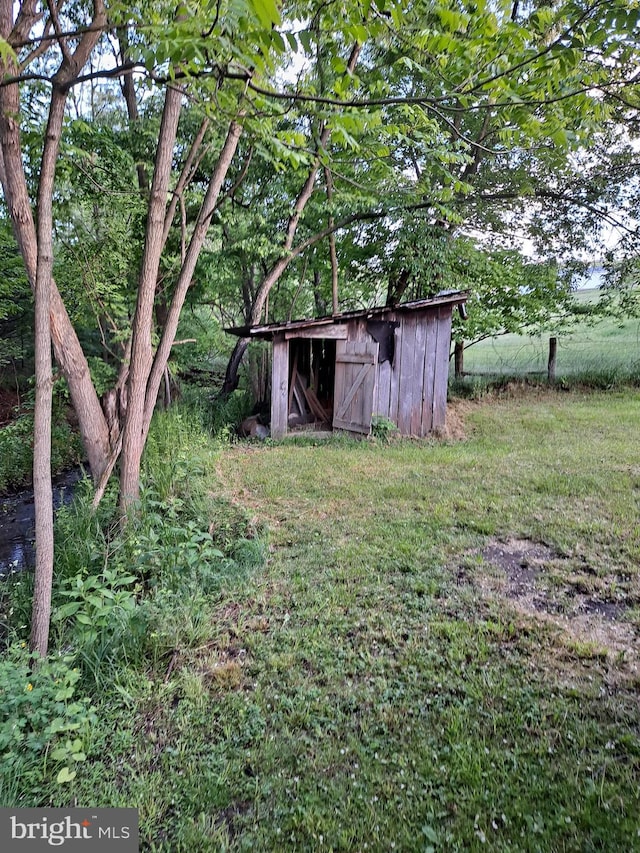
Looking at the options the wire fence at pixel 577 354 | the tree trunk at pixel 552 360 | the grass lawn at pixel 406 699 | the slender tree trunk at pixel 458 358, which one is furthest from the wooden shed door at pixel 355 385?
the tree trunk at pixel 552 360

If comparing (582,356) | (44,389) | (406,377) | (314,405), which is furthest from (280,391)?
(582,356)

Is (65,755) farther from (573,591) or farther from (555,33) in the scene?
(555,33)

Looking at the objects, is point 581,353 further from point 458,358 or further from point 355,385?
point 355,385

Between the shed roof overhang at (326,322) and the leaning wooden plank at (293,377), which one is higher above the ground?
the shed roof overhang at (326,322)

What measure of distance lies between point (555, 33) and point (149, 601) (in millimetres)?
5006

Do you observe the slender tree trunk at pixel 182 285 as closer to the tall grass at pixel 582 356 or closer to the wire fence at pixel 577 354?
the tall grass at pixel 582 356

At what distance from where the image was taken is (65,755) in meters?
2.06

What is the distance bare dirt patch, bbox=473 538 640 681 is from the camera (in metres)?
2.51

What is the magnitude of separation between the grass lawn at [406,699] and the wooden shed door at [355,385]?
4129 millimetres

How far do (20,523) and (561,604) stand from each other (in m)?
6.33

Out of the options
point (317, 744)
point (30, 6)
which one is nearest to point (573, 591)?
point (317, 744)

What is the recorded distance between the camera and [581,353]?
11648 millimetres

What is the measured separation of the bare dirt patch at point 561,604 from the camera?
2.51 meters

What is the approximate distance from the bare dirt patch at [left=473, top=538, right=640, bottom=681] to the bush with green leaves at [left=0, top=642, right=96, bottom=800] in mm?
2544
